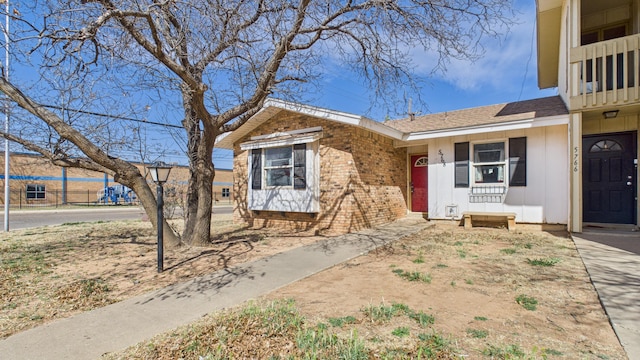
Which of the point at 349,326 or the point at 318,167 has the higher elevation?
the point at 318,167

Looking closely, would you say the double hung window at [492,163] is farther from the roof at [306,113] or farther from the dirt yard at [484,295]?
the dirt yard at [484,295]

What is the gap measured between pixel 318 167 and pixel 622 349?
7319mm

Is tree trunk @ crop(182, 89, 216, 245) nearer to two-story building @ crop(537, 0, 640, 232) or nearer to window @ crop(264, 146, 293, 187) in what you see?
window @ crop(264, 146, 293, 187)

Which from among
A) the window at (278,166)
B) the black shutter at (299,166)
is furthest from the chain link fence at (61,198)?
the black shutter at (299,166)

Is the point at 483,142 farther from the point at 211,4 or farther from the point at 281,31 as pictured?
the point at 211,4

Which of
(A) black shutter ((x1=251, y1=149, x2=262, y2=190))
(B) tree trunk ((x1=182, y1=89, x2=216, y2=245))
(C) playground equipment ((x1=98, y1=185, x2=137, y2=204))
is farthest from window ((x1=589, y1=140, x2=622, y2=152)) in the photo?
(C) playground equipment ((x1=98, y1=185, x2=137, y2=204))

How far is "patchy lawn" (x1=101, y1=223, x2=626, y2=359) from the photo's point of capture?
2650mm

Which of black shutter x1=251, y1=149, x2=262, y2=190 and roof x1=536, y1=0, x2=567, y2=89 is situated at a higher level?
roof x1=536, y1=0, x2=567, y2=89

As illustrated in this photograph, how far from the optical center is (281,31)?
6.26 meters

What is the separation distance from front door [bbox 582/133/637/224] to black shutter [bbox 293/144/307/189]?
7860 mm

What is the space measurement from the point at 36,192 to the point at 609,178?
3914 cm

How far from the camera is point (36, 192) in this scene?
28281 mm

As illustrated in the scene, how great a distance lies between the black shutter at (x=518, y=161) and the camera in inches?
342

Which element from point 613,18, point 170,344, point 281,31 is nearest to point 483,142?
point 613,18
